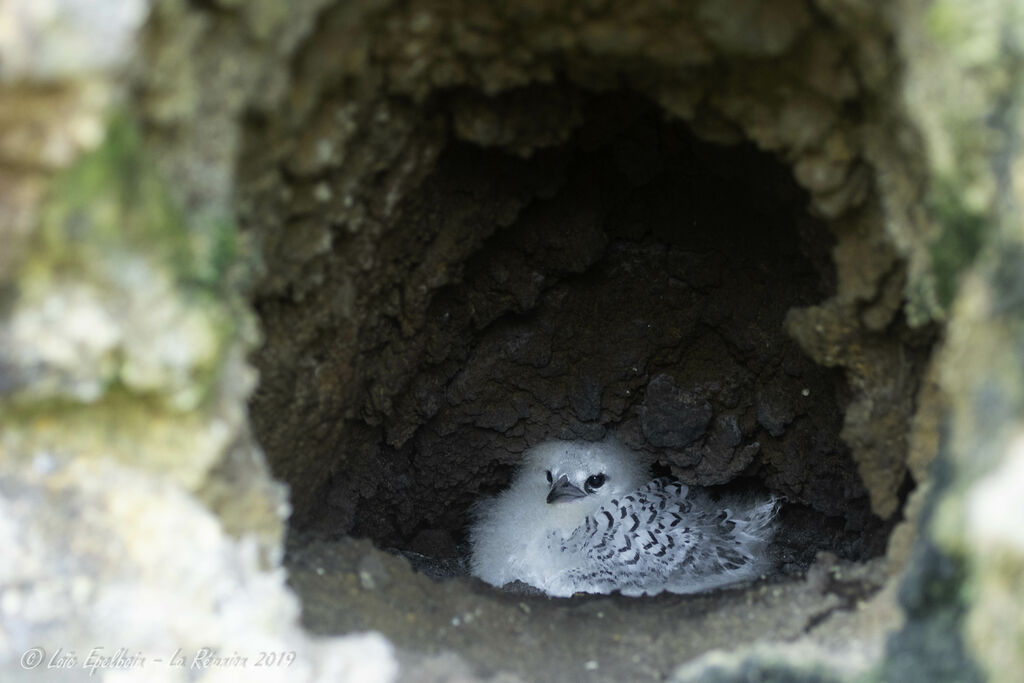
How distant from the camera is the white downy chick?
3969 millimetres

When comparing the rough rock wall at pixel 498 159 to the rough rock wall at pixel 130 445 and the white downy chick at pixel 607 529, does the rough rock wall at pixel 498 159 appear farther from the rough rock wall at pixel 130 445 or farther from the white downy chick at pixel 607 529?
the white downy chick at pixel 607 529

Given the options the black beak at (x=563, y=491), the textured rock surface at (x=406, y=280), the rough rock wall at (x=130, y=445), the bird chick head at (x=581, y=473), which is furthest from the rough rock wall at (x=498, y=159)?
the bird chick head at (x=581, y=473)

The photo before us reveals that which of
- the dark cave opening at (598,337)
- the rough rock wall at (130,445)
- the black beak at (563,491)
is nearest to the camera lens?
the rough rock wall at (130,445)

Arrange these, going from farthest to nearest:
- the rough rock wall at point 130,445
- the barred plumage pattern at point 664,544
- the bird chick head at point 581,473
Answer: the bird chick head at point 581,473 < the barred plumage pattern at point 664,544 < the rough rock wall at point 130,445

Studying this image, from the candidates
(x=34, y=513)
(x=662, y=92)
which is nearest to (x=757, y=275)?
(x=662, y=92)

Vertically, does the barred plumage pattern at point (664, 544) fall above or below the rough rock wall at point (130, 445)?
above

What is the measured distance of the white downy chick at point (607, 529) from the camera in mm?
3969

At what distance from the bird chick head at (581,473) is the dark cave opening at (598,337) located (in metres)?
0.08

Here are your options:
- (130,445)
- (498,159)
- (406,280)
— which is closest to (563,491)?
(406,280)

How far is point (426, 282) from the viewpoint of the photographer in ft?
10.2

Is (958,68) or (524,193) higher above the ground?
(524,193)

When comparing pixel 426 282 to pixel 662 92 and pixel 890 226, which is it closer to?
pixel 662 92

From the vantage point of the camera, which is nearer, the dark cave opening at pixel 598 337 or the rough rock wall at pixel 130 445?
the rough rock wall at pixel 130 445

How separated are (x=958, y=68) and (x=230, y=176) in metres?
1.48
